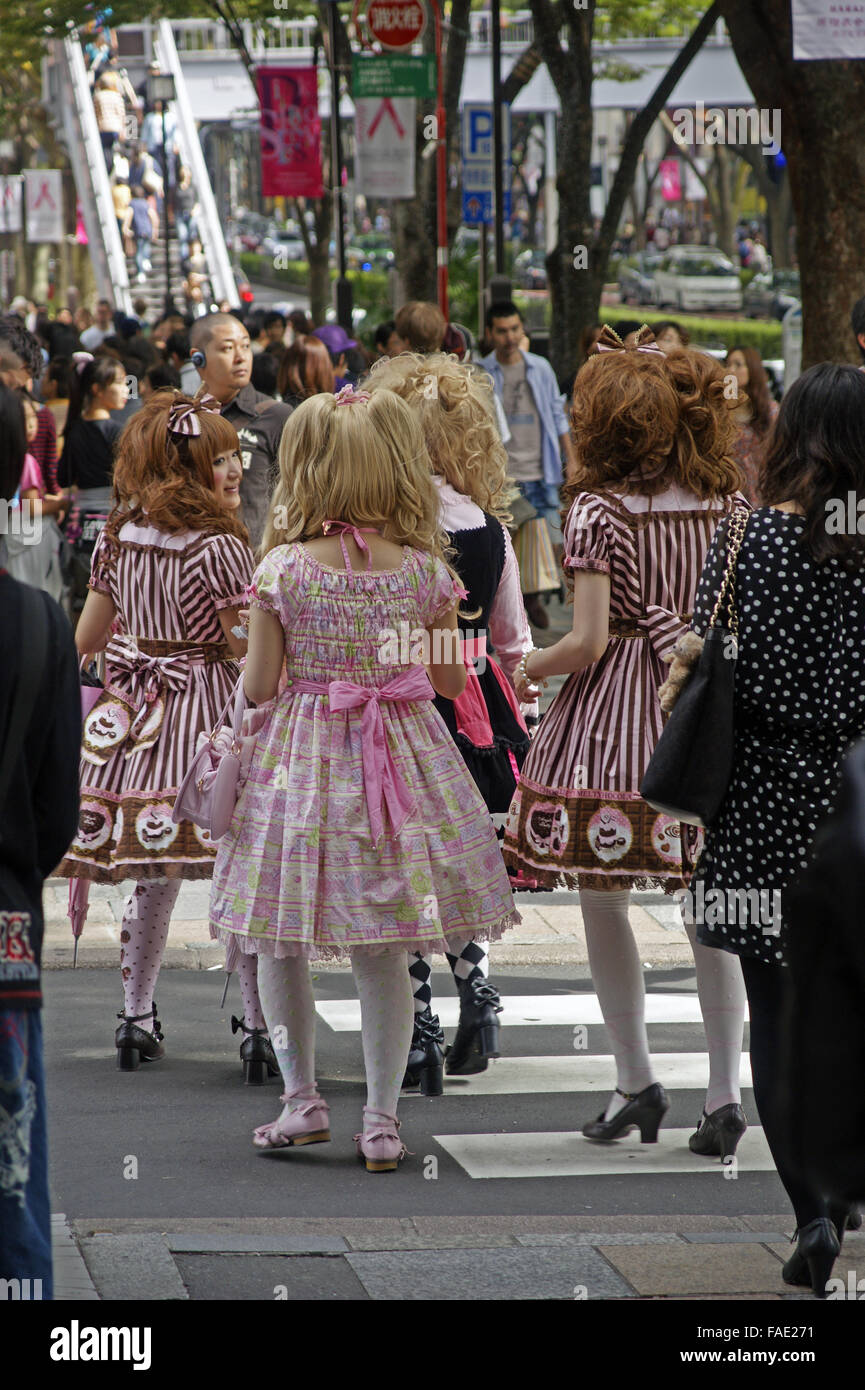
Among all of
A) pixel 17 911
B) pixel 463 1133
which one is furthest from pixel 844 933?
pixel 463 1133

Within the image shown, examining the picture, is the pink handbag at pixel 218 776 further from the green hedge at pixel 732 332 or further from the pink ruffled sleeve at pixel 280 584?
the green hedge at pixel 732 332

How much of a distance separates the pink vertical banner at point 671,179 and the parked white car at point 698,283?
3160 centimetres

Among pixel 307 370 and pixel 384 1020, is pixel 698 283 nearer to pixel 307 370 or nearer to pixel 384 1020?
pixel 307 370

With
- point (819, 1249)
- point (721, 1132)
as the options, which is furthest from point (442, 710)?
point (819, 1249)

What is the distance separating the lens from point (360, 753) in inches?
188

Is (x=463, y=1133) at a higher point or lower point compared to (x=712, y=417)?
lower

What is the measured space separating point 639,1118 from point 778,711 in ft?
4.91

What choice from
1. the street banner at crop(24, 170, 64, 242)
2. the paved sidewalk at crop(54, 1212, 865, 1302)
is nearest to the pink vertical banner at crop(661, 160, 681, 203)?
the street banner at crop(24, 170, 64, 242)

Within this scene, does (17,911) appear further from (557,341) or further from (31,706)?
(557,341)

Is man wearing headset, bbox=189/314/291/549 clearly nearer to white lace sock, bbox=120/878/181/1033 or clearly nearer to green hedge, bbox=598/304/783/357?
white lace sock, bbox=120/878/181/1033

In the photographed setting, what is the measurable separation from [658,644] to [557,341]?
1250 cm
